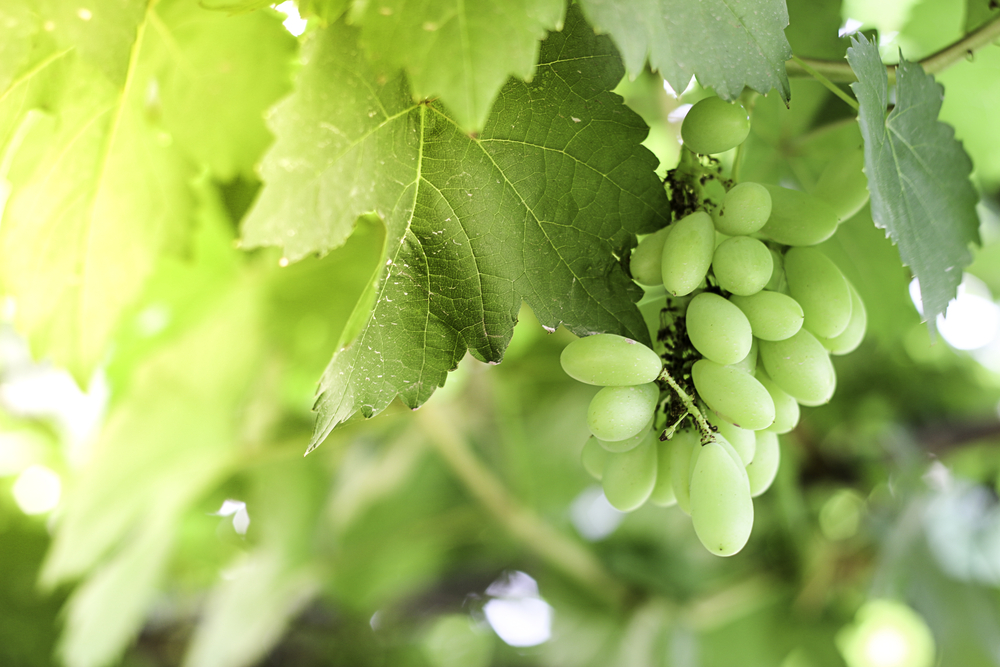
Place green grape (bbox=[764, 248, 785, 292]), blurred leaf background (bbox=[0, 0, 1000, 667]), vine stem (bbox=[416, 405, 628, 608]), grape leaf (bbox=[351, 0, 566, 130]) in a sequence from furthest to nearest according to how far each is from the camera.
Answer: vine stem (bbox=[416, 405, 628, 608])
blurred leaf background (bbox=[0, 0, 1000, 667])
green grape (bbox=[764, 248, 785, 292])
grape leaf (bbox=[351, 0, 566, 130])

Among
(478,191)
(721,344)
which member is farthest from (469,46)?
(721,344)

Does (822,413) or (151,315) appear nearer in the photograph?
(151,315)

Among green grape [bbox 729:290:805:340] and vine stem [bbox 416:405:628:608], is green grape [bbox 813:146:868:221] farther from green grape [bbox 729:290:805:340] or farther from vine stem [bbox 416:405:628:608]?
vine stem [bbox 416:405:628:608]

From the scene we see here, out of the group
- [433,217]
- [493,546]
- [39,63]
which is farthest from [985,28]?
[493,546]

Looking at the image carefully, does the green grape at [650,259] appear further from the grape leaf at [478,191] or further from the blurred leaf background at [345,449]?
the blurred leaf background at [345,449]

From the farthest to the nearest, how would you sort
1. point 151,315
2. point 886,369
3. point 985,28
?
point 886,369 < point 151,315 < point 985,28

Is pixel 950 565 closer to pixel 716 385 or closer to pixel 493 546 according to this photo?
pixel 493 546

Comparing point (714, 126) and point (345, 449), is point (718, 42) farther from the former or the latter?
point (345, 449)

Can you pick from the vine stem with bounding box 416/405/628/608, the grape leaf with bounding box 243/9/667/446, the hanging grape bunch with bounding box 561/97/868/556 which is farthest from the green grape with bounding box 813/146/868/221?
the vine stem with bounding box 416/405/628/608
